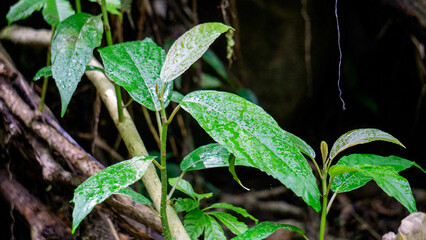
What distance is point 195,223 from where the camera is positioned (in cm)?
83

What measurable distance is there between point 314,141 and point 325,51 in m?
0.64

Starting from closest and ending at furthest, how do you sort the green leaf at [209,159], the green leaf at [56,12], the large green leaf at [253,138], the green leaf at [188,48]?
the large green leaf at [253,138], the green leaf at [188,48], the green leaf at [209,159], the green leaf at [56,12]

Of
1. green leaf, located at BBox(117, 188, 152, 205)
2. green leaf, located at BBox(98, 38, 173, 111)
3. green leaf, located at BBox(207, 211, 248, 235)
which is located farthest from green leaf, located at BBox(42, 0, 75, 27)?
green leaf, located at BBox(207, 211, 248, 235)

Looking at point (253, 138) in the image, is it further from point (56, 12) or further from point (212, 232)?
point (56, 12)

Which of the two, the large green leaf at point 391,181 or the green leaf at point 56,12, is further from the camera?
the green leaf at point 56,12

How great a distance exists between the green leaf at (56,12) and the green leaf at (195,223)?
0.75 m

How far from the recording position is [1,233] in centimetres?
148

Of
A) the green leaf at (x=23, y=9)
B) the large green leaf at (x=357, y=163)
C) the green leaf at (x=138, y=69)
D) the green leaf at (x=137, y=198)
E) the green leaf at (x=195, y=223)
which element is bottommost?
the green leaf at (x=195, y=223)

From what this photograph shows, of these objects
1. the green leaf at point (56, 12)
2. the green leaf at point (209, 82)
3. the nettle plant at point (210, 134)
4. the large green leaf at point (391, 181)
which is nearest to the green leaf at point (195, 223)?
the nettle plant at point (210, 134)

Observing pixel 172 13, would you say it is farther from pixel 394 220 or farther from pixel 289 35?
pixel 394 220

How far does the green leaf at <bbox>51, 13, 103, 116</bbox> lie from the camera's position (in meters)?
0.81

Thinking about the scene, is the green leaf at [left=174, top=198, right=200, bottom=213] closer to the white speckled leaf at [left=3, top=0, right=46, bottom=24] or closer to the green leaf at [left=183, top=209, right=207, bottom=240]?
the green leaf at [left=183, top=209, right=207, bottom=240]

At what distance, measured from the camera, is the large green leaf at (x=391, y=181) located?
616 mm

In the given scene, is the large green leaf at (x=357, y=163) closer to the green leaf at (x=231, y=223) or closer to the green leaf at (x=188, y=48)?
the green leaf at (x=231, y=223)
